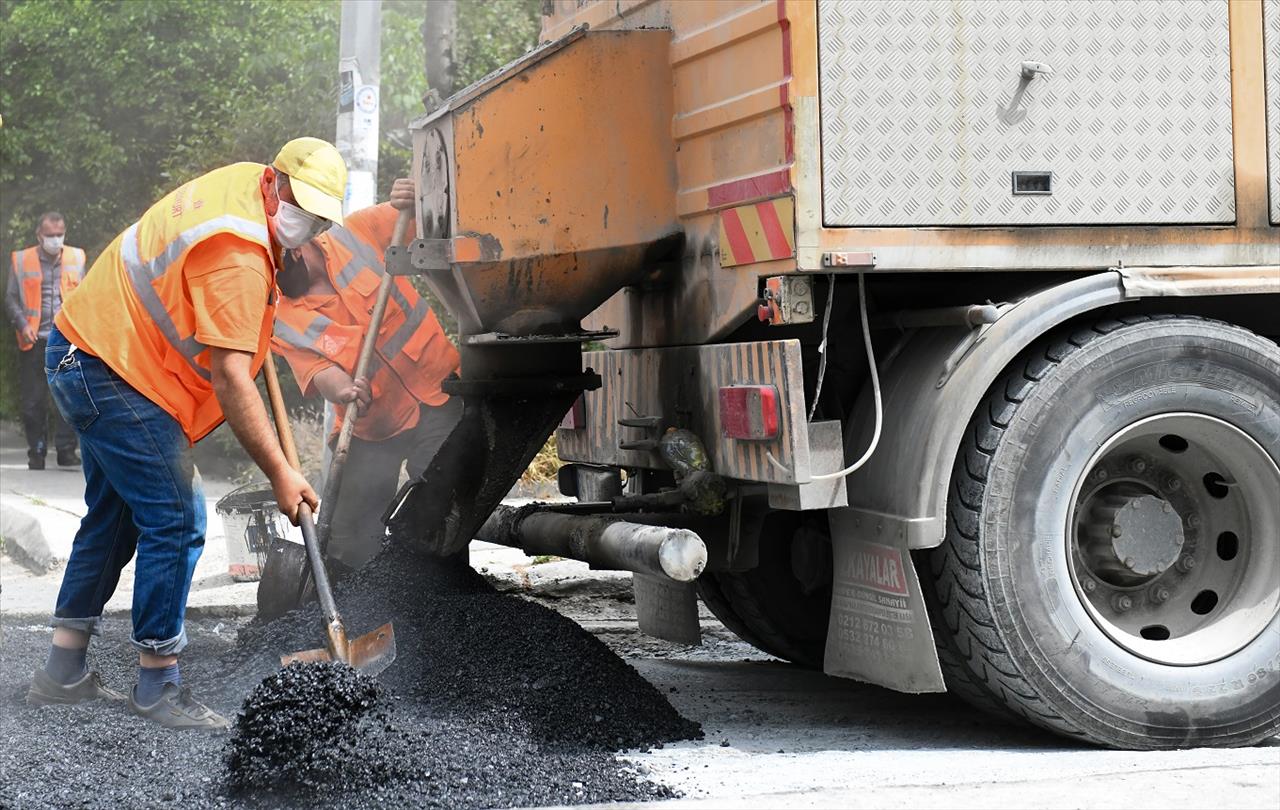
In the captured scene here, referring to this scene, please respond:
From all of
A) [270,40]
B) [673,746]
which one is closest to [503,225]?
[673,746]

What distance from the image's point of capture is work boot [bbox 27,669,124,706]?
446 centimetres

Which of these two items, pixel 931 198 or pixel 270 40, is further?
pixel 270 40

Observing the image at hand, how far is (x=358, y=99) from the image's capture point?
7.45m

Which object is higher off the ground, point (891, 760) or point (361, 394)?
point (361, 394)

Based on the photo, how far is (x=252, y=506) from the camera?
6.18 meters

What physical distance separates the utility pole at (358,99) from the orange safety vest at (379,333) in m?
1.82

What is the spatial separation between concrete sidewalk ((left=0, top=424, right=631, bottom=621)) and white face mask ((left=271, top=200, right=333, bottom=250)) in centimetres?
211

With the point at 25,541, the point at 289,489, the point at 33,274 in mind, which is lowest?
the point at 25,541

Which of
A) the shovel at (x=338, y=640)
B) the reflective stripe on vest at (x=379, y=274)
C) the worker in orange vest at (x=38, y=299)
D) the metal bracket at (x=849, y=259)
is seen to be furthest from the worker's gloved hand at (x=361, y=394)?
the worker in orange vest at (x=38, y=299)

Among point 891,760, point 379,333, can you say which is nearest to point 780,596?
point 891,760

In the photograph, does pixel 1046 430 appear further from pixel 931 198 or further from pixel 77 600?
pixel 77 600

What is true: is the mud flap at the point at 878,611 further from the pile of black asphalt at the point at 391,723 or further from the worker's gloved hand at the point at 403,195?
the worker's gloved hand at the point at 403,195

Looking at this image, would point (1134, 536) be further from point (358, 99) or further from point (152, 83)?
point (152, 83)

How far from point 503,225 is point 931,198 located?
3.81 feet
